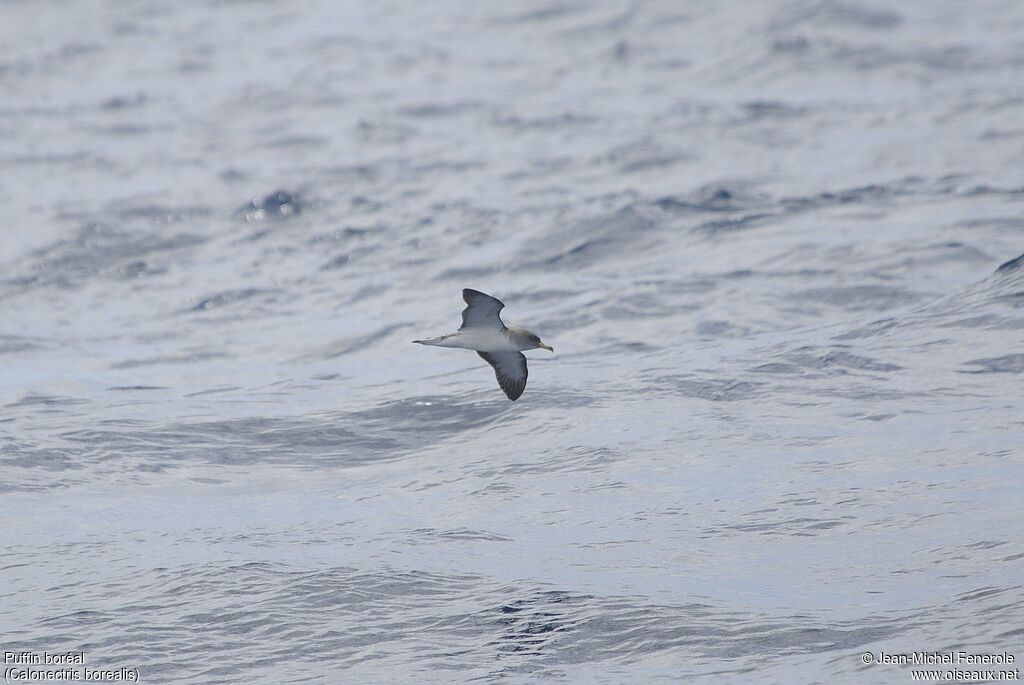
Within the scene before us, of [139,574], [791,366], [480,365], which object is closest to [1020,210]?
[791,366]

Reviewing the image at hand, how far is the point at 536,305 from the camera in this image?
21094 mm

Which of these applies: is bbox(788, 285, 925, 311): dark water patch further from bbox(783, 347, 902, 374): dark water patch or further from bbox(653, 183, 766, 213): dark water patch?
bbox(653, 183, 766, 213): dark water patch

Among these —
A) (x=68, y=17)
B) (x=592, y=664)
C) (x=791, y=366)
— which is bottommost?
(x=592, y=664)

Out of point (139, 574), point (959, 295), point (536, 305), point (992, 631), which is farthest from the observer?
point (536, 305)

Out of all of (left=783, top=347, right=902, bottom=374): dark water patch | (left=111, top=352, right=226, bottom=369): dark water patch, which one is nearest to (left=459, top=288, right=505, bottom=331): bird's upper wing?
(left=783, top=347, right=902, bottom=374): dark water patch

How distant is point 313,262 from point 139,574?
11.8 m

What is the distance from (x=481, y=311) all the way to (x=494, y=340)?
1.86 ft

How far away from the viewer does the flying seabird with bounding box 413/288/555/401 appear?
40.1ft

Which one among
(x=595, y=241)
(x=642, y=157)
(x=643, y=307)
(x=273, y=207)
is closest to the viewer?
(x=643, y=307)

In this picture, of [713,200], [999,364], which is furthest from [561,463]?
[713,200]

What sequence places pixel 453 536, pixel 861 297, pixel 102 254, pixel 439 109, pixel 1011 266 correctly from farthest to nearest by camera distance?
pixel 439 109 < pixel 102 254 < pixel 861 297 < pixel 1011 266 < pixel 453 536

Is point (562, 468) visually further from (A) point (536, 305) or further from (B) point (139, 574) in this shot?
(A) point (536, 305)

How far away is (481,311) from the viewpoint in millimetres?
12312

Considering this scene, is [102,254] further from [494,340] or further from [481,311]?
[481,311]
